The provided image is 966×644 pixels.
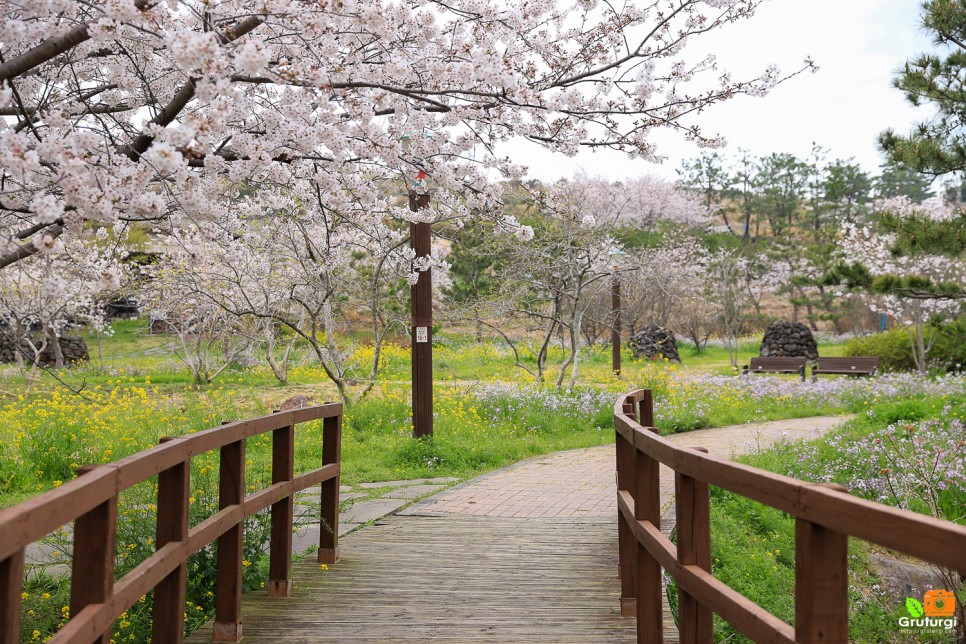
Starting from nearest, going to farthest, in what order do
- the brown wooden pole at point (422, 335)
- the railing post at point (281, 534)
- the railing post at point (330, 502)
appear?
the railing post at point (281, 534) → the railing post at point (330, 502) → the brown wooden pole at point (422, 335)

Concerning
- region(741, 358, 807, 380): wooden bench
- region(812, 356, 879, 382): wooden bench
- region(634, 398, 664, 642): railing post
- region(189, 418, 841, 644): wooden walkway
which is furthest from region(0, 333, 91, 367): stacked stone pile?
region(634, 398, 664, 642): railing post

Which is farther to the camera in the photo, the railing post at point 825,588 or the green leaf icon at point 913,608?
the green leaf icon at point 913,608

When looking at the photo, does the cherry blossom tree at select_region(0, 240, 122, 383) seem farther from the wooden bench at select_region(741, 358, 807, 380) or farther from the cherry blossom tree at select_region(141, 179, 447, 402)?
the wooden bench at select_region(741, 358, 807, 380)

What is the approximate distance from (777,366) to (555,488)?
15.2 metres

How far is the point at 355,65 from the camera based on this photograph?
525 cm

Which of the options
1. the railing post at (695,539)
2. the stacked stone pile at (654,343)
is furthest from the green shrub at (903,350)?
the railing post at (695,539)

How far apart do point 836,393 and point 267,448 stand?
37.5ft

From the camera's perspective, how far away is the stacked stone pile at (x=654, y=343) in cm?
2680

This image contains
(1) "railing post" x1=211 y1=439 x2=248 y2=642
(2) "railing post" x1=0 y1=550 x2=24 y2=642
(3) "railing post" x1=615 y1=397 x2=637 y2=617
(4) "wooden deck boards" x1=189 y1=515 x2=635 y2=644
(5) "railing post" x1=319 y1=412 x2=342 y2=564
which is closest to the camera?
(2) "railing post" x1=0 y1=550 x2=24 y2=642

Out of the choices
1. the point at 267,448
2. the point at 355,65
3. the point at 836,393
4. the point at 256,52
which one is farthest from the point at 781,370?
the point at 256,52

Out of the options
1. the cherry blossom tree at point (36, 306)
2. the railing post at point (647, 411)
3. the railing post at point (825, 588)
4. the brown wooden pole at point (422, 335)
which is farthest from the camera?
the cherry blossom tree at point (36, 306)

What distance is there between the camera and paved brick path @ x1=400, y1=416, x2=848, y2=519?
24.5 feet

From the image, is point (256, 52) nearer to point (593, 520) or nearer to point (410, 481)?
point (593, 520)

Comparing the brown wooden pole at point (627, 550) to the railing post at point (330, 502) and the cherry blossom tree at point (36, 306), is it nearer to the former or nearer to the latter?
the railing post at point (330, 502)
